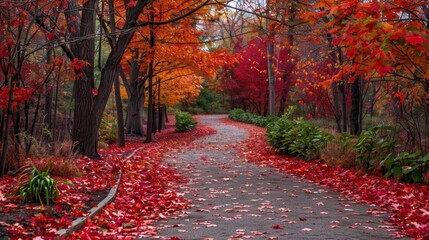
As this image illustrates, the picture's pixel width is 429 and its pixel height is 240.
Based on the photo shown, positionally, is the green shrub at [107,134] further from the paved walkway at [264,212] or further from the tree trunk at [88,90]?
the paved walkway at [264,212]

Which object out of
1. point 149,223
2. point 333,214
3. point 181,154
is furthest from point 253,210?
point 181,154

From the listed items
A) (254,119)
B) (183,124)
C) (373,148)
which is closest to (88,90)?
(373,148)

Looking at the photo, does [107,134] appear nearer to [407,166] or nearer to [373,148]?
[373,148]

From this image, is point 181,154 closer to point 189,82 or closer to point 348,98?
point 348,98

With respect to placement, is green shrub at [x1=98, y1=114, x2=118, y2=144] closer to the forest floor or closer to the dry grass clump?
the forest floor

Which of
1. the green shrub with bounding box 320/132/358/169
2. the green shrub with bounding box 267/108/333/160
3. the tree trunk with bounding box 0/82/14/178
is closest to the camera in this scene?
the tree trunk with bounding box 0/82/14/178

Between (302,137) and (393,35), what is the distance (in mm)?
9768

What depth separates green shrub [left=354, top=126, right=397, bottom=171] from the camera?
10.7 metres

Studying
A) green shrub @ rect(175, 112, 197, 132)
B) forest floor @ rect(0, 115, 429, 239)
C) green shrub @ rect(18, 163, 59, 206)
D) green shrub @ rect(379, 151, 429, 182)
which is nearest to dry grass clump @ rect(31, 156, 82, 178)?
forest floor @ rect(0, 115, 429, 239)

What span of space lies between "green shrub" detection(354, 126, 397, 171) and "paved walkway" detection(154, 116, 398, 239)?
5.02ft

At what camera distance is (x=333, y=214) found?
23.7ft

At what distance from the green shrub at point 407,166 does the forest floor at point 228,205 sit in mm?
285

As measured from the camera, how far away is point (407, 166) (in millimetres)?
9617

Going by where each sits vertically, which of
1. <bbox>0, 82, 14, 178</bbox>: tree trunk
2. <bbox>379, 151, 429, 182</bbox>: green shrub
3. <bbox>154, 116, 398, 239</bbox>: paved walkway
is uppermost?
<bbox>0, 82, 14, 178</bbox>: tree trunk
